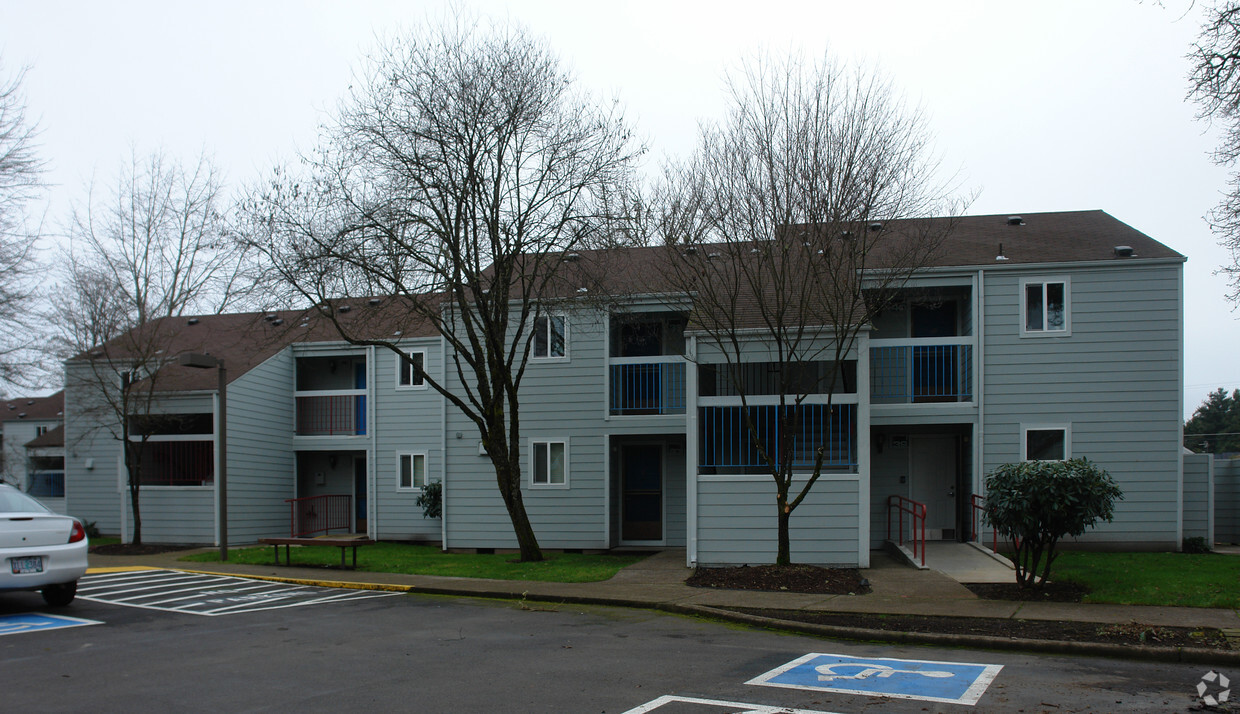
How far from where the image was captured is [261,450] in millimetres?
24406

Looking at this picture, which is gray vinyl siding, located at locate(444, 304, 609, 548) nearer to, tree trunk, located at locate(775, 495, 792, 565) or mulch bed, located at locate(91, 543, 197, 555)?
tree trunk, located at locate(775, 495, 792, 565)

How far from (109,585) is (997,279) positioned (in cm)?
1700

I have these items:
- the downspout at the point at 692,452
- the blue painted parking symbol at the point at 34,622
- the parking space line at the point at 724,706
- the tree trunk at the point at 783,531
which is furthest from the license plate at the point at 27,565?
the tree trunk at the point at 783,531

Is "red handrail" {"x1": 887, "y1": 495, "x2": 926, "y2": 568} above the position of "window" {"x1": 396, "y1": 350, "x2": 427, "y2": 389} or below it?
below

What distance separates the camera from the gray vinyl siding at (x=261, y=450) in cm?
2336

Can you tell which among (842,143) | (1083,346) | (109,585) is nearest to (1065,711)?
(842,143)

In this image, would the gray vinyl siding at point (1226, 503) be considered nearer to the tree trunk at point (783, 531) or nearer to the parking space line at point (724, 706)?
the tree trunk at point (783, 531)

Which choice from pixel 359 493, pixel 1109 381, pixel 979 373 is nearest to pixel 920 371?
pixel 979 373

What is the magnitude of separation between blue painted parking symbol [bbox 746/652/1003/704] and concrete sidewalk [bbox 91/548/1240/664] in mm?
1319

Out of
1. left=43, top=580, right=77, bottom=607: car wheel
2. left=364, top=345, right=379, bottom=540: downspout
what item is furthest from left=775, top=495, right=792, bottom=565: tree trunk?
left=364, top=345, right=379, bottom=540: downspout

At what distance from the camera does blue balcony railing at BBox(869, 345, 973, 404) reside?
60.5ft

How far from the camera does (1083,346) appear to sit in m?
18.0

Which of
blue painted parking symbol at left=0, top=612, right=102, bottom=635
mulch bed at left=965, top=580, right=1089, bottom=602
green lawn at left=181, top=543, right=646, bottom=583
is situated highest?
blue painted parking symbol at left=0, top=612, right=102, bottom=635

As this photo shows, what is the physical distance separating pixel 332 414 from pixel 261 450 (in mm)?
2234
